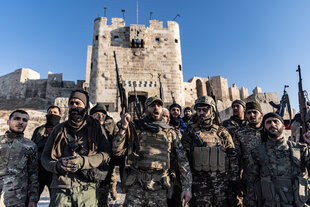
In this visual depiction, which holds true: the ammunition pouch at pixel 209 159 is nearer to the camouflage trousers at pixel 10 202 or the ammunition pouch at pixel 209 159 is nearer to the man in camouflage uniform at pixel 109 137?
the man in camouflage uniform at pixel 109 137

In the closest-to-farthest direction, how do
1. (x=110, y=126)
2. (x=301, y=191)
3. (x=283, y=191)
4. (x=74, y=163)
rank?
(x=74, y=163), (x=301, y=191), (x=283, y=191), (x=110, y=126)

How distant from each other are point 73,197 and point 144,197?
0.87 metres

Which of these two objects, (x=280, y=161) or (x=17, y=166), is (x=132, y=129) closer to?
(x=17, y=166)

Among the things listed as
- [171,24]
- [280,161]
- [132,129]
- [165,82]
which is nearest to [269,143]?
[280,161]

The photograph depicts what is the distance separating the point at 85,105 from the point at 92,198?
1.26m

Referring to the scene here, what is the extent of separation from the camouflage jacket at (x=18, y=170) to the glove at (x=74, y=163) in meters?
0.88

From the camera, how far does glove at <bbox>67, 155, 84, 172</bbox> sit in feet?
7.79

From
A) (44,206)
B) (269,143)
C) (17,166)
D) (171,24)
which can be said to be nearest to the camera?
(17,166)

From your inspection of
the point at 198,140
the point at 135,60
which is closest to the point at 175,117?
the point at 198,140

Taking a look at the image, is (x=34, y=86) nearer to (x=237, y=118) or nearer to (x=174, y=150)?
(x=237, y=118)

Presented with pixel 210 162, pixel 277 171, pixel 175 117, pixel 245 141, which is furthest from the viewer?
pixel 175 117

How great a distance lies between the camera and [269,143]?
2986 mm

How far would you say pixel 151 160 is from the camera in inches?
108

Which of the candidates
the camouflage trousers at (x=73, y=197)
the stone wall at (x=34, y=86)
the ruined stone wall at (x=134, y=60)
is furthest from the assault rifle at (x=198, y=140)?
the stone wall at (x=34, y=86)
